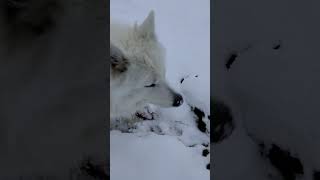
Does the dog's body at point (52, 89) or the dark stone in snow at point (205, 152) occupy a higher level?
the dog's body at point (52, 89)

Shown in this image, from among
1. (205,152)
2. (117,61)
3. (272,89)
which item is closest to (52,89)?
(117,61)

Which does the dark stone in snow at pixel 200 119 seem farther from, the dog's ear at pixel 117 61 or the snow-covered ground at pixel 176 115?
the dog's ear at pixel 117 61

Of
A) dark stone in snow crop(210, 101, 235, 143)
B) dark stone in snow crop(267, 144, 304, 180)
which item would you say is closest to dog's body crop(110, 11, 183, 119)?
dark stone in snow crop(210, 101, 235, 143)

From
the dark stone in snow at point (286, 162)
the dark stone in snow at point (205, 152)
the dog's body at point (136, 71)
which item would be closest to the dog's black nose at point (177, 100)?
the dog's body at point (136, 71)

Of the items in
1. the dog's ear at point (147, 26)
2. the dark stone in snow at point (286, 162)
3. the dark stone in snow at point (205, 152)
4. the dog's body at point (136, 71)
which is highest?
the dog's ear at point (147, 26)

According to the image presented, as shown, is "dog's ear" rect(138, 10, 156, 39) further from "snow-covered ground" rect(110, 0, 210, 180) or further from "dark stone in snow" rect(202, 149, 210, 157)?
"dark stone in snow" rect(202, 149, 210, 157)

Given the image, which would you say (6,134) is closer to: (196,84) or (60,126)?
(60,126)

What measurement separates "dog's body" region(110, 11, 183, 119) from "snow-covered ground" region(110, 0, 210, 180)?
21 mm

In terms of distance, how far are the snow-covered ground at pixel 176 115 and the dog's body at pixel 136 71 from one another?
2 cm

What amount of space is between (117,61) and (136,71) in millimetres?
56

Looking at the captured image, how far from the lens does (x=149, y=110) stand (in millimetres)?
1236

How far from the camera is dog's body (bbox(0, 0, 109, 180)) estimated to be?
1229 millimetres

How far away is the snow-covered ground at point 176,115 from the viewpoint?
124cm

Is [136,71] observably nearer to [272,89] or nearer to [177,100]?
[177,100]
